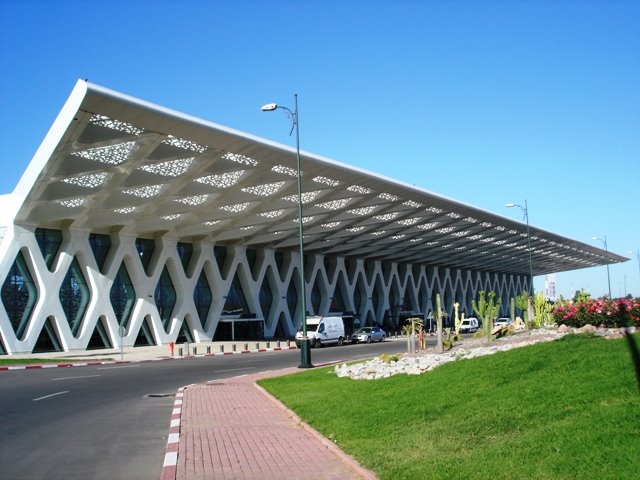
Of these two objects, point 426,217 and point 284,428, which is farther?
point 426,217

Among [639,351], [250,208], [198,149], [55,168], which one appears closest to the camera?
[639,351]

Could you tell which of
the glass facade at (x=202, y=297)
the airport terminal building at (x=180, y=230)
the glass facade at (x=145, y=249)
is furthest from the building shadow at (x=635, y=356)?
the glass facade at (x=202, y=297)

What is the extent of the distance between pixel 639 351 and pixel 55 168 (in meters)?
28.6

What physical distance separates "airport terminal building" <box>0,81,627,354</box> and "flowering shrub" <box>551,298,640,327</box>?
716 inches

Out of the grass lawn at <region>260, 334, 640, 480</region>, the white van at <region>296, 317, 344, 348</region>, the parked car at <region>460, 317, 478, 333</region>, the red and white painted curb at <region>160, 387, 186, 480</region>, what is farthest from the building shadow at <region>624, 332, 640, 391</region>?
the parked car at <region>460, 317, 478, 333</region>

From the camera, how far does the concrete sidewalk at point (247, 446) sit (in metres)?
7.80

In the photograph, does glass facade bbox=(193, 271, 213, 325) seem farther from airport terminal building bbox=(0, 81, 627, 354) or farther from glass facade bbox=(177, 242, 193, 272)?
glass facade bbox=(177, 242, 193, 272)

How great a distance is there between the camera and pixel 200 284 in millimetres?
56188

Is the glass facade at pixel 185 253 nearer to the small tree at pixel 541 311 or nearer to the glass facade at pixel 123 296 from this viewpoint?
the glass facade at pixel 123 296

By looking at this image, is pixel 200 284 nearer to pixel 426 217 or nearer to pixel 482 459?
pixel 426 217

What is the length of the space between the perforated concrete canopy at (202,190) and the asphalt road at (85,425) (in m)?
11.4

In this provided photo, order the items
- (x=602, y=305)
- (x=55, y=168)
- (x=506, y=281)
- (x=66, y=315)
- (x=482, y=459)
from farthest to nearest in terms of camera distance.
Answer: (x=506, y=281) → (x=66, y=315) → (x=55, y=168) → (x=602, y=305) → (x=482, y=459)

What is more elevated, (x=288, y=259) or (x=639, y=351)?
Result: (x=288, y=259)

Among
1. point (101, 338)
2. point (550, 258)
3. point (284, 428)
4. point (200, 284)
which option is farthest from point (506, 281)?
point (284, 428)
